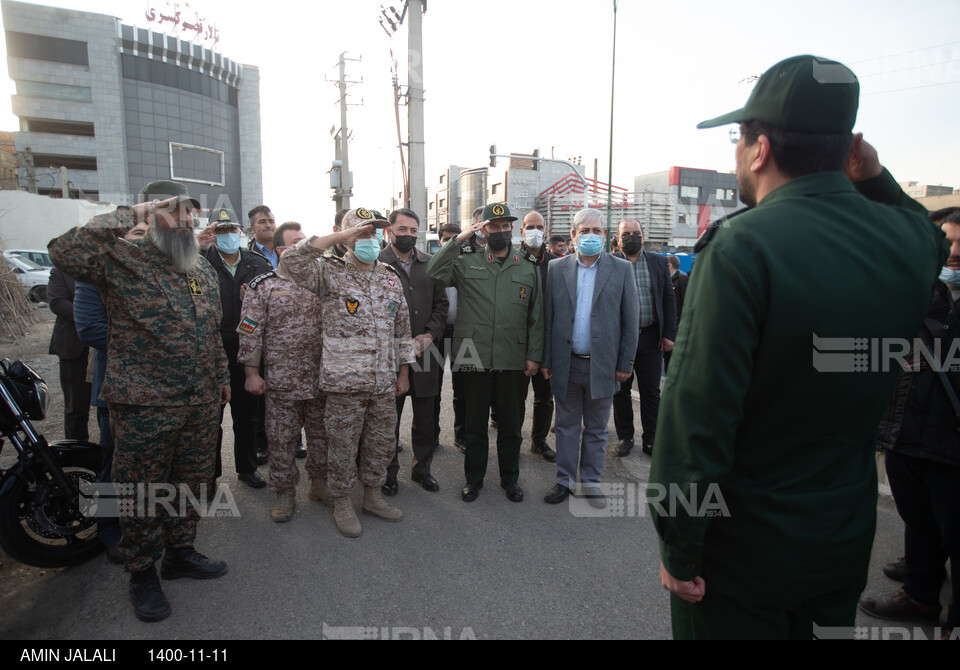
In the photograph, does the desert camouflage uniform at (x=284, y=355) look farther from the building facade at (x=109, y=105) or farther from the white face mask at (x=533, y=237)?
the building facade at (x=109, y=105)

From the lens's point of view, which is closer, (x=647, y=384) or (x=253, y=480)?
(x=253, y=480)

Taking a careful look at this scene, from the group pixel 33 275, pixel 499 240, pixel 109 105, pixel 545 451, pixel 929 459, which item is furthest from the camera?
pixel 109 105

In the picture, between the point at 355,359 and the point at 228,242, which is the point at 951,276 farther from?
the point at 228,242

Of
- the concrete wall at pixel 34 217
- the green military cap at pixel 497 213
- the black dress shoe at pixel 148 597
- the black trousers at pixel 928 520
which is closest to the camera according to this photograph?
the black trousers at pixel 928 520

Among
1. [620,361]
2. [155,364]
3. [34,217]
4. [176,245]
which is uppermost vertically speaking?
[34,217]

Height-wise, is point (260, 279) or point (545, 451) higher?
point (260, 279)

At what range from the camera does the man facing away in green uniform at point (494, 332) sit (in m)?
4.07

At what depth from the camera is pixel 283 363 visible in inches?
146

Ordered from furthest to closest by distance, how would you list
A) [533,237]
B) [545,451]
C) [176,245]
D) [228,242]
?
[545,451] < [533,237] < [228,242] < [176,245]

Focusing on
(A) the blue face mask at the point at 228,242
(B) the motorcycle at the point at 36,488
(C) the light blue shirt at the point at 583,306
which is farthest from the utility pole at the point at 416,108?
(B) the motorcycle at the point at 36,488

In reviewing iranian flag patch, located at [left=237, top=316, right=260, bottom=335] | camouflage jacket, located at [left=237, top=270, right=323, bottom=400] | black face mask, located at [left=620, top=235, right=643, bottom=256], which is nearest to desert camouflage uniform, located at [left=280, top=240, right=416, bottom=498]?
camouflage jacket, located at [left=237, top=270, right=323, bottom=400]

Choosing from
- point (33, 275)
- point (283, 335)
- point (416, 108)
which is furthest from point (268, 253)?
point (33, 275)

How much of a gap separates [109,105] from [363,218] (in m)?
48.6

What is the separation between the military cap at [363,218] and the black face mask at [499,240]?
0.94 metres
